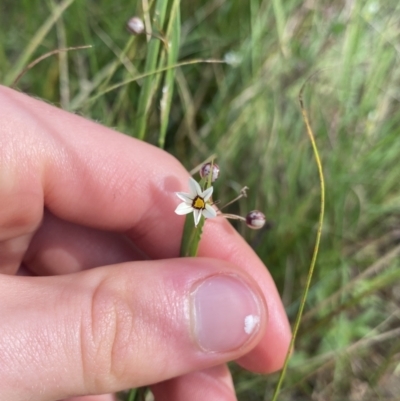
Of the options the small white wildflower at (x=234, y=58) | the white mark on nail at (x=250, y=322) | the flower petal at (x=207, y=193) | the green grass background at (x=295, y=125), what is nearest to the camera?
the flower petal at (x=207, y=193)

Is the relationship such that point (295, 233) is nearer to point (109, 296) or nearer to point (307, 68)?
point (307, 68)

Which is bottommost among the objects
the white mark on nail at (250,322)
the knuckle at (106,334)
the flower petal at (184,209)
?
the knuckle at (106,334)

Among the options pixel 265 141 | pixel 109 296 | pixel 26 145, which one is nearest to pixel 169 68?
pixel 26 145

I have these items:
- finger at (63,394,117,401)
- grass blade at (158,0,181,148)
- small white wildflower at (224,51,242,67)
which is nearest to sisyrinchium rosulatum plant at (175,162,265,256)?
grass blade at (158,0,181,148)

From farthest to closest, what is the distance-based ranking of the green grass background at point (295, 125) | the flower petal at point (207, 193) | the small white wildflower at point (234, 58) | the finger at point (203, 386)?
the small white wildflower at point (234, 58), the green grass background at point (295, 125), the finger at point (203, 386), the flower petal at point (207, 193)

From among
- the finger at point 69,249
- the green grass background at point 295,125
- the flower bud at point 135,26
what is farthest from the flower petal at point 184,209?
the green grass background at point 295,125

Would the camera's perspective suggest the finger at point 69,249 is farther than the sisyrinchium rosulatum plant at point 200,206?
Yes

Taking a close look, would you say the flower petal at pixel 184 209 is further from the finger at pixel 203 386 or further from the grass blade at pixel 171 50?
the finger at pixel 203 386
